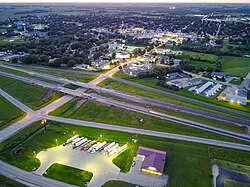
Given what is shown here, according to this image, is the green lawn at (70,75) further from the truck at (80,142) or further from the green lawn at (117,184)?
the green lawn at (117,184)

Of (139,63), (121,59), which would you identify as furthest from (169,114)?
(121,59)

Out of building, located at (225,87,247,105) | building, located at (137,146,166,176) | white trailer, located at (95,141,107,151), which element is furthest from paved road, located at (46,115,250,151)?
building, located at (225,87,247,105)

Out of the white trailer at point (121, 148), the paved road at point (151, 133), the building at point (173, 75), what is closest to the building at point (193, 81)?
the building at point (173, 75)

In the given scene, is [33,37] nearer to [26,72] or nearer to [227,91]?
[26,72]

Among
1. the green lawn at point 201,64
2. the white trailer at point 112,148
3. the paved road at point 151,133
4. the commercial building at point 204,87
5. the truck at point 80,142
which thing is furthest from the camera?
the green lawn at point 201,64

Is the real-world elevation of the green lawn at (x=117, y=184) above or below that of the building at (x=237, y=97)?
below

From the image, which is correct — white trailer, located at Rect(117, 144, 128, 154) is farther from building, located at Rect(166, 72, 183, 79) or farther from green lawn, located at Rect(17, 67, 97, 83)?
building, located at Rect(166, 72, 183, 79)

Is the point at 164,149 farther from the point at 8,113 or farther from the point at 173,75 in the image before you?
the point at 173,75
